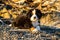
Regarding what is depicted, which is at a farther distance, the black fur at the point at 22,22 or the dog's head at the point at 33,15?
the black fur at the point at 22,22

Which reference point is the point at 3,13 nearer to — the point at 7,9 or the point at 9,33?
the point at 7,9

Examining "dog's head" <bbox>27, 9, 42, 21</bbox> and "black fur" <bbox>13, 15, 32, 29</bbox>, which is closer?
"dog's head" <bbox>27, 9, 42, 21</bbox>

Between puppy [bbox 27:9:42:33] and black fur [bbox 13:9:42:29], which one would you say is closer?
puppy [bbox 27:9:42:33]

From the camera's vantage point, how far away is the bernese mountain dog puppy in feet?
12.3

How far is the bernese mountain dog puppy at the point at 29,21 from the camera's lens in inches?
147

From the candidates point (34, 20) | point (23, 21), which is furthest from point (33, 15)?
point (23, 21)

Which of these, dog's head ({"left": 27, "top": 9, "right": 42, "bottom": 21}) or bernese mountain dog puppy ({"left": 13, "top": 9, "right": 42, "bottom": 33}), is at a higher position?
dog's head ({"left": 27, "top": 9, "right": 42, "bottom": 21})

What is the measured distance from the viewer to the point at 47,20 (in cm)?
423

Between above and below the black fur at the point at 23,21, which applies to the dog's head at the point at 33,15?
above

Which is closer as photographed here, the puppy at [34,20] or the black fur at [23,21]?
the puppy at [34,20]

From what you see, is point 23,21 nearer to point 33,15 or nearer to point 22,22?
point 22,22

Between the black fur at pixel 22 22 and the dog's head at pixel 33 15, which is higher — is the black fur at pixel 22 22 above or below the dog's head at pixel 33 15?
below

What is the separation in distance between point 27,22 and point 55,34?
0.45 metres

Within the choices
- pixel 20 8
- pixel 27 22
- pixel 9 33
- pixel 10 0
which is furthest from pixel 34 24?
pixel 10 0
